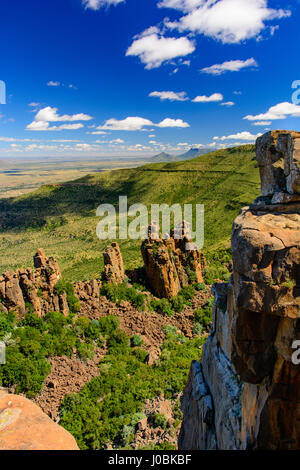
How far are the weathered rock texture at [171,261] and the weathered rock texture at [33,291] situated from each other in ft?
46.1

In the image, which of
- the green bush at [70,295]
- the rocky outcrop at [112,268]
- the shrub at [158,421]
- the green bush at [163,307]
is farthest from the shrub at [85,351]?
the green bush at [163,307]

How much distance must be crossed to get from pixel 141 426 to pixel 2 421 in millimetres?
14929

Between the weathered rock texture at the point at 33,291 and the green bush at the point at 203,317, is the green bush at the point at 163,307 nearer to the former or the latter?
the green bush at the point at 203,317

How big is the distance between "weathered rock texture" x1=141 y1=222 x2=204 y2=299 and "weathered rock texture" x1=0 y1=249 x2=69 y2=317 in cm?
1405

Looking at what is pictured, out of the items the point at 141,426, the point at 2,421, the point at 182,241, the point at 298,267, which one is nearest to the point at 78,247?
the point at 182,241

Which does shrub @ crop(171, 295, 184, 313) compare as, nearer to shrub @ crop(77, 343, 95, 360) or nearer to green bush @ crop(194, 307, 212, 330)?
green bush @ crop(194, 307, 212, 330)

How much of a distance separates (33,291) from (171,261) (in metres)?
20.7

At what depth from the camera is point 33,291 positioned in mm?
33094

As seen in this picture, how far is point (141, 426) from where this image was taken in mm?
22609

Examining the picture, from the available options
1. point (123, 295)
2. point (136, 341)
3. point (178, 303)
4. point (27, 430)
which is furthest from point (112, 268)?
point (27, 430)

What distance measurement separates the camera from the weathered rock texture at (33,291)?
3152cm

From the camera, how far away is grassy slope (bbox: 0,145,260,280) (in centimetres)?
8244

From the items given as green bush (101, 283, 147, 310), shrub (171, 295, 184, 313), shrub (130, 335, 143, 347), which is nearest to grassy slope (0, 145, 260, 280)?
green bush (101, 283, 147, 310)
